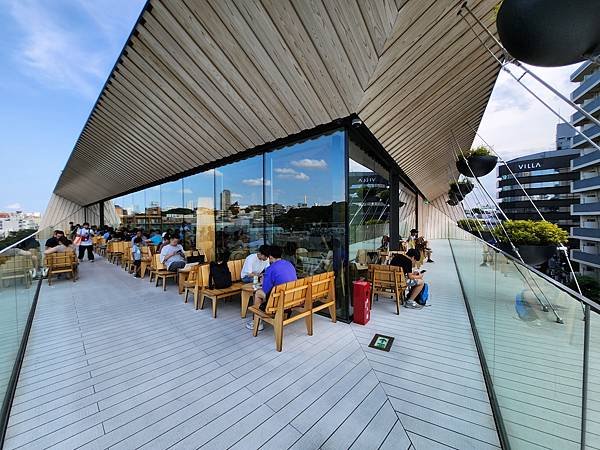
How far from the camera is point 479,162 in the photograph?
6.86m

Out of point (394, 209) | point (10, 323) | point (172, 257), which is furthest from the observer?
point (394, 209)

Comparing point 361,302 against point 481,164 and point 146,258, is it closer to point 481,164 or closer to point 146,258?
point 481,164

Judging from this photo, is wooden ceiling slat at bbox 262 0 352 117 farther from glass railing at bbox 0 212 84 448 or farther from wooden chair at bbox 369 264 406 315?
glass railing at bbox 0 212 84 448

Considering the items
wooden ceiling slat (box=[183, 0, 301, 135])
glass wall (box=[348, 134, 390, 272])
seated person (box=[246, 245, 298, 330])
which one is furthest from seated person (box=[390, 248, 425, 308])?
wooden ceiling slat (box=[183, 0, 301, 135])

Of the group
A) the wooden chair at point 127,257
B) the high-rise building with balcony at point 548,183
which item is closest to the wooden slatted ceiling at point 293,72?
the wooden chair at point 127,257

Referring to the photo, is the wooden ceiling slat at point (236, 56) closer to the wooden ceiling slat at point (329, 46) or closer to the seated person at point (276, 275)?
the wooden ceiling slat at point (329, 46)

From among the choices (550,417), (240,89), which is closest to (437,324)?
(550,417)

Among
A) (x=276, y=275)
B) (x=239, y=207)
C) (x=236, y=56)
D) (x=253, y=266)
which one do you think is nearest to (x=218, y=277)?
(x=253, y=266)

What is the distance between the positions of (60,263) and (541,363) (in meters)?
10.6

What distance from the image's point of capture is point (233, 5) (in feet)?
11.0

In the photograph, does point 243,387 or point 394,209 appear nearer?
point 243,387

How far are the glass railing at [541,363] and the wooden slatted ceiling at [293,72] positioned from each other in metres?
2.87

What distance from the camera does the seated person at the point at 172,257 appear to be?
7.09 m

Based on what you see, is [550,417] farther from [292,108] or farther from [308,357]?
[292,108]
